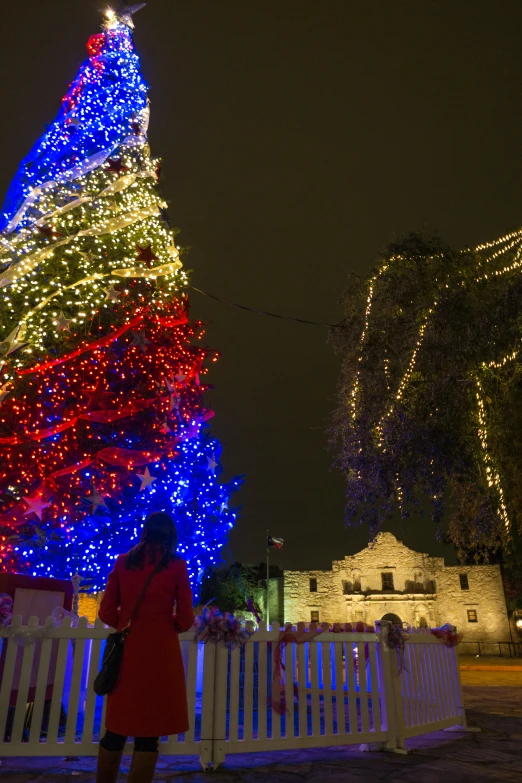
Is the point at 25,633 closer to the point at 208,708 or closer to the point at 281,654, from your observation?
the point at 208,708

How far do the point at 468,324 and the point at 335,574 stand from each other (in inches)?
1527

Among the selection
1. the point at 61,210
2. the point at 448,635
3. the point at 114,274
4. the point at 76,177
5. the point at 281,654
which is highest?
the point at 76,177

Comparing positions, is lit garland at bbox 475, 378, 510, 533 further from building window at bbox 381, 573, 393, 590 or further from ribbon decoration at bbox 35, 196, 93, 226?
building window at bbox 381, 573, 393, 590

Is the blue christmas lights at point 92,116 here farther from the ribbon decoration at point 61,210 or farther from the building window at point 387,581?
the building window at point 387,581

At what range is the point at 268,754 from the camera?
455cm

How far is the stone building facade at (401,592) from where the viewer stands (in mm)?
40844

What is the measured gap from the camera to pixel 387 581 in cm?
4350

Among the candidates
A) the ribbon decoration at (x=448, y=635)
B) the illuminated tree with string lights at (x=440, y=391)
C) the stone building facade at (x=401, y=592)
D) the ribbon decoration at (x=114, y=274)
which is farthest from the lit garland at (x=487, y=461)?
the stone building facade at (x=401, y=592)

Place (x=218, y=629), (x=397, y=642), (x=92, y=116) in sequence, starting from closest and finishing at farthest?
(x=218, y=629), (x=397, y=642), (x=92, y=116)

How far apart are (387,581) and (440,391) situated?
124ft

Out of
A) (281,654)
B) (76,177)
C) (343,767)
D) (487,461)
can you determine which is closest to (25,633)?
(281,654)

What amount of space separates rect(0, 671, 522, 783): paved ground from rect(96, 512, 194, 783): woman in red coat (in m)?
1.20

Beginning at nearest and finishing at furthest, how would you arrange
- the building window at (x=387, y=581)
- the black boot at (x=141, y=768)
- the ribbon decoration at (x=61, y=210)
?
the black boot at (x=141, y=768) → the ribbon decoration at (x=61, y=210) → the building window at (x=387, y=581)

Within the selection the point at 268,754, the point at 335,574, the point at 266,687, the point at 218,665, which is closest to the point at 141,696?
the point at 218,665
